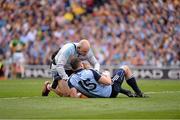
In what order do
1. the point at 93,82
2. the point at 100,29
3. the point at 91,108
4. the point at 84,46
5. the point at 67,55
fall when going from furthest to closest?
the point at 100,29
the point at 67,55
the point at 84,46
the point at 93,82
the point at 91,108

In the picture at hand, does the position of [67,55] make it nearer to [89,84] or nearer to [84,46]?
[84,46]

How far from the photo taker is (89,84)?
16.9m

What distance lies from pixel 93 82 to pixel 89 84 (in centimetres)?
12

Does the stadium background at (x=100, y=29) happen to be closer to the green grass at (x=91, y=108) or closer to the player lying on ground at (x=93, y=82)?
the player lying on ground at (x=93, y=82)

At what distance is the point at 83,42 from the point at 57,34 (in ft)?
63.0

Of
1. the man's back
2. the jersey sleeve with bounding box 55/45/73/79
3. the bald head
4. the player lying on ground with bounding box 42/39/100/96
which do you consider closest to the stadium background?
the player lying on ground with bounding box 42/39/100/96

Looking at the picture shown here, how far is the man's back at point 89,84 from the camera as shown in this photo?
1678 cm

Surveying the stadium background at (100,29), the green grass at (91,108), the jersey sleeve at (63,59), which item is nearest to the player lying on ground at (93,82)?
the green grass at (91,108)

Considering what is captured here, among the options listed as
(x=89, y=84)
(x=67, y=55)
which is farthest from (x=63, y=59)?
(x=89, y=84)

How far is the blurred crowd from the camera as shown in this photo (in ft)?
114

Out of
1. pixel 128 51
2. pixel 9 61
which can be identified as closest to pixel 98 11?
pixel 128 51

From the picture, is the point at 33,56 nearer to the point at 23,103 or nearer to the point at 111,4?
the point at 111,4

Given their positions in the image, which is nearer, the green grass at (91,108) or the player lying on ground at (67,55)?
the green grass at (91,108)

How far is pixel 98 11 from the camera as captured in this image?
36750 millimetres
